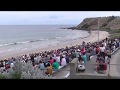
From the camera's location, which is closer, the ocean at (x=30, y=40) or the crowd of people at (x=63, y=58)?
the crowd of people at (x=63, y=58)

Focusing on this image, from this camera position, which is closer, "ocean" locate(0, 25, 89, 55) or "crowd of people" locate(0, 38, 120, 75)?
"crowd of people" locate(0, 38, 120, 75)

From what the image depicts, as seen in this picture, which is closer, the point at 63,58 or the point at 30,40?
the point at 63,58
